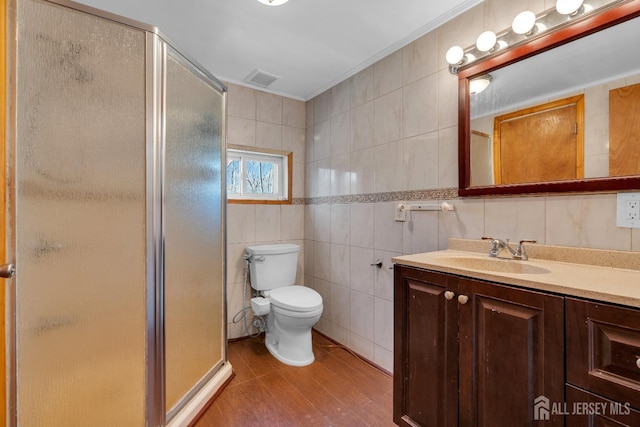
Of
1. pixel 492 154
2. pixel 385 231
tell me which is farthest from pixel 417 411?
pixel 492 154

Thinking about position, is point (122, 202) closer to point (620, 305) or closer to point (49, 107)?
point (49, 107)

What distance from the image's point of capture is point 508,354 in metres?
0.93

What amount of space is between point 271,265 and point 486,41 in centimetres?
196

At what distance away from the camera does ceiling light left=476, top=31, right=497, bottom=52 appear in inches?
53.7

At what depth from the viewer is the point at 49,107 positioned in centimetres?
103

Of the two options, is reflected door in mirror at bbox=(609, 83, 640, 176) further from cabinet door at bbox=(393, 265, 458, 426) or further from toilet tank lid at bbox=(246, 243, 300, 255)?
toilet tank lid at bbox=(246, 243, 300, 255)

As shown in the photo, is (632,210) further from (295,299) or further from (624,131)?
(295,299)

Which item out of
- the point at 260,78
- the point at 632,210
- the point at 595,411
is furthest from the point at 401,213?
the point at 260,78

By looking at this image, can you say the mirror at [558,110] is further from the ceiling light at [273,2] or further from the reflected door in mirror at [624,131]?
the ceiling light at [273,2]

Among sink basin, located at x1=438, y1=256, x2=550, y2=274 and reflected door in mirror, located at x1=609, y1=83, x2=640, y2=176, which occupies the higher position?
reflected door in mirror, located at x1=609, y1=83, x2=640, y2=176

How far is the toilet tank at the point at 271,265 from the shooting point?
7.61 feet

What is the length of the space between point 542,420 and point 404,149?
1.43m

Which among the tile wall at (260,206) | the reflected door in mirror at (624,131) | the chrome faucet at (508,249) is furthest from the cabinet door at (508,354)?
the tile wall at (260,206)

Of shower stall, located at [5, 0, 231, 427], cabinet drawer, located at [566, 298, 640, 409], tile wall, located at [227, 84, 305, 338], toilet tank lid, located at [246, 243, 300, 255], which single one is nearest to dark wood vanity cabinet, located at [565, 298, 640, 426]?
cabinet drawer, located at [566, 298, 640, 409]
